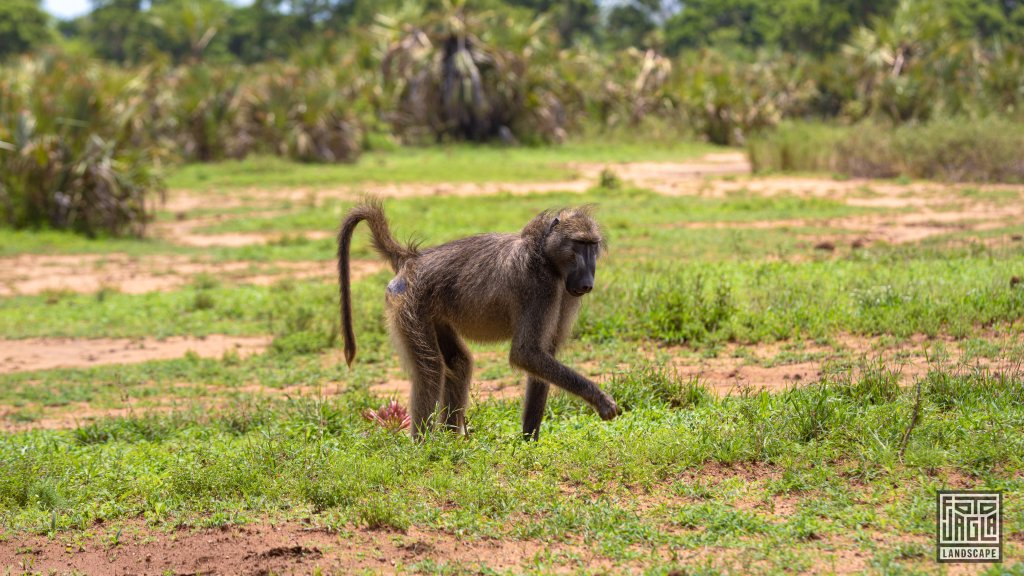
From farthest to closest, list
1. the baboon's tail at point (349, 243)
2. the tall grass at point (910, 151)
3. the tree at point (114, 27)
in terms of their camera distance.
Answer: the tree at point (114, 27)
the tall grass at point (910, 151)
the baboon's tail at point (349, 243)

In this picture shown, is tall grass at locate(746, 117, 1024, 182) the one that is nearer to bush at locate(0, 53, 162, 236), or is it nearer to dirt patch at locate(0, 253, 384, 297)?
Result: dirt patch at locate(0, 253, 384, 297)

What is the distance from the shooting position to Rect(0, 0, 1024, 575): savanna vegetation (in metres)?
4.36

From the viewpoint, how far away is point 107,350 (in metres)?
9.43

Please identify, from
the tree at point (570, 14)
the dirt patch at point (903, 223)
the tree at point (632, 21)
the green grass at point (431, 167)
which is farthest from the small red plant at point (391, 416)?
the tree at point (632, 21)

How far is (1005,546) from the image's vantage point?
12.8 ft

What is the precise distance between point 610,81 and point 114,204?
66.4 ft

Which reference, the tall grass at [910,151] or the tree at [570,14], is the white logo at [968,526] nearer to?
the tall grass at [910,151]

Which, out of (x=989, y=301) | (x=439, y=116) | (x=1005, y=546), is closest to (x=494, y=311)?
(x=1005, y=546)

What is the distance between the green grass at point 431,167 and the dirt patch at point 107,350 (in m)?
9.30

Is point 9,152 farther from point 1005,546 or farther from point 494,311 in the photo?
point 1005,546

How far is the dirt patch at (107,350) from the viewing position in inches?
354

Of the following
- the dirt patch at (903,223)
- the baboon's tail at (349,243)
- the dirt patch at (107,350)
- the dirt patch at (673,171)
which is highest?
the dirt patch at (673,171)

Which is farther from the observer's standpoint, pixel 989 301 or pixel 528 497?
pixel 989 301

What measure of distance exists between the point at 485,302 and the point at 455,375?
1.53ft
